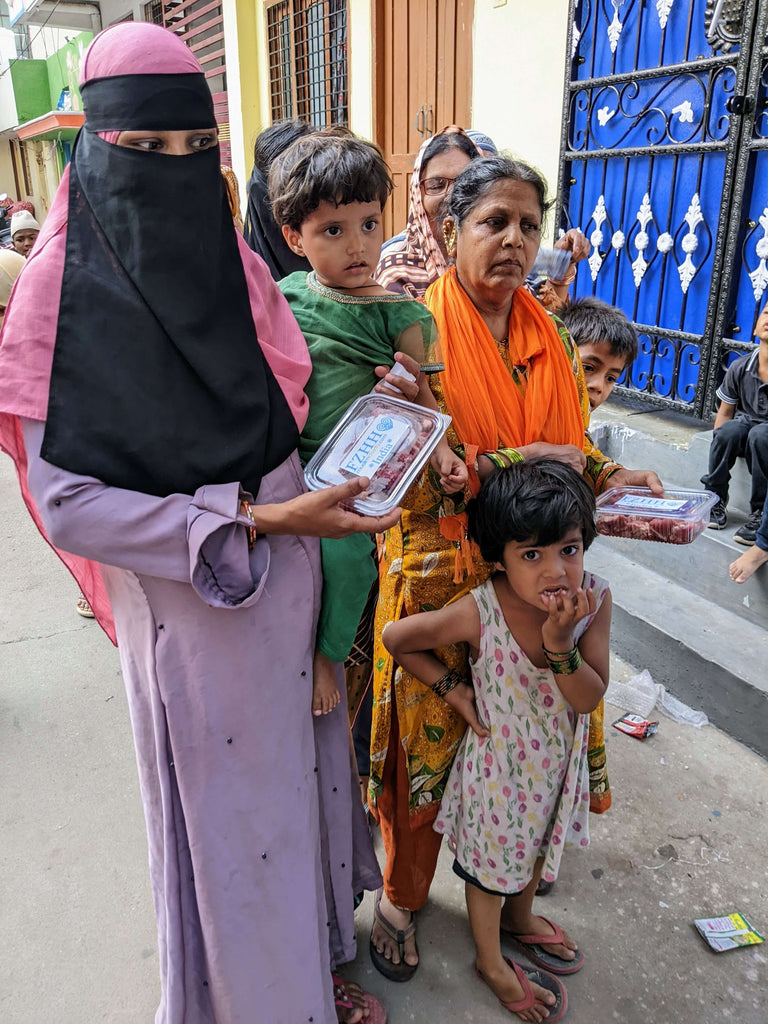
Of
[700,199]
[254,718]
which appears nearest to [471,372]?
[254,718]

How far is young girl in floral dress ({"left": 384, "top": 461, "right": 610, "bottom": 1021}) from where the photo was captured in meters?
1.44

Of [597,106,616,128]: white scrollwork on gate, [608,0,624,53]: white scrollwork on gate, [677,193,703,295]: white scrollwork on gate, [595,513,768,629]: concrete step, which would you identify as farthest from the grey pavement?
[608,0,624,53]: white scrollwork on gate

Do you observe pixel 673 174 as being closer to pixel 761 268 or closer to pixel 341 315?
pixel 761 268

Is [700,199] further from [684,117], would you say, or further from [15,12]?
[15,12]

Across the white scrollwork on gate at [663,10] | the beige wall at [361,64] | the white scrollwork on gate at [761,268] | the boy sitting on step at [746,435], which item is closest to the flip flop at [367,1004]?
the boy sitting on step at [746,435]

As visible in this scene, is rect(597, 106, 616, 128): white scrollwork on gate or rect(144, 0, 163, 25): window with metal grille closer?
rect(597, 106, 616, 128): white scrollwork on gate

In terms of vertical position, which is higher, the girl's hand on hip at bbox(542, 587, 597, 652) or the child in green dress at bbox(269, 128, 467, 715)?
the child in green dress at bbox(269, 128, 467, 715)

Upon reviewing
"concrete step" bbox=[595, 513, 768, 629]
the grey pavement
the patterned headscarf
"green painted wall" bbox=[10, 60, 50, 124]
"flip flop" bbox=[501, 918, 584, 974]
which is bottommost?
the grey pavement

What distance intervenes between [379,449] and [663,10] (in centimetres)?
346

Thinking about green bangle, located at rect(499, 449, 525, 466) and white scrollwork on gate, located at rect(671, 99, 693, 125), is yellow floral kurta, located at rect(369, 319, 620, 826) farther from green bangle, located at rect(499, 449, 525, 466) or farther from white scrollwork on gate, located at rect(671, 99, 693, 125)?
white scrollwork on gate, located at rect(671, 99, 693, 125)

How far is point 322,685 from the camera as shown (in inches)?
55.6

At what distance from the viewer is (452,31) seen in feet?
16.6

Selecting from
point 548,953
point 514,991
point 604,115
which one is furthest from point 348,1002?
point 604,115

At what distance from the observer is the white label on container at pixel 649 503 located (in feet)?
5.40
